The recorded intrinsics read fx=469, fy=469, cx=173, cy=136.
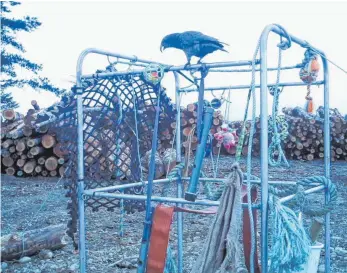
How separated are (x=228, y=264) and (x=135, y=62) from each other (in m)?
1.60

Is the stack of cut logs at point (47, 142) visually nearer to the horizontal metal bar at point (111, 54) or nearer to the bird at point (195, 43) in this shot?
the horizontal metal bar at point (111, 54)

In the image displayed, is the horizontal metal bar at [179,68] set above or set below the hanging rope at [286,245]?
above

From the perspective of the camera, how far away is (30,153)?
8.05 metres

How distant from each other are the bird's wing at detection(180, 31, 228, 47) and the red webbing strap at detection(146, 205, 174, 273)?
80 centimetres

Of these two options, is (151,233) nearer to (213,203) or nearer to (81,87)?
(213,203)

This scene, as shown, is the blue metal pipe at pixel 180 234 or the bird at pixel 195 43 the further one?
the blue metal pipe at pixel 180 234

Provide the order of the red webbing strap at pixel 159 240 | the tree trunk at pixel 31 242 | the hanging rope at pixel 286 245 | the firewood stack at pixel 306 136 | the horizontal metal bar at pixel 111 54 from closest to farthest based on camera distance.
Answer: the hanging rope at pixel 286 245, the red webbing strap at pixel 159 240, the horizontal metal bar at pixel 111 54, the tree trunk at pixel 31 242, the firewood stack at pixel 306 136

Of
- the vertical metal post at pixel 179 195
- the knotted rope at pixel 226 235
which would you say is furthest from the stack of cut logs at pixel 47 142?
the knotted rope at pixel 226 235

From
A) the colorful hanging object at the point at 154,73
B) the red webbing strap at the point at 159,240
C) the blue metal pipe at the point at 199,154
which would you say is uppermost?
the colorful hanging object at the point at 154,73

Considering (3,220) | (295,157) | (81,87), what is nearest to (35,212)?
(3,220)

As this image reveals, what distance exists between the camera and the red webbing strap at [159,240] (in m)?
→ 2.14

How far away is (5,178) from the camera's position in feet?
26.5

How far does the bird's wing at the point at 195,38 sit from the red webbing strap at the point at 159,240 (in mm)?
799

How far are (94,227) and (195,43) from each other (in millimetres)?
3095
